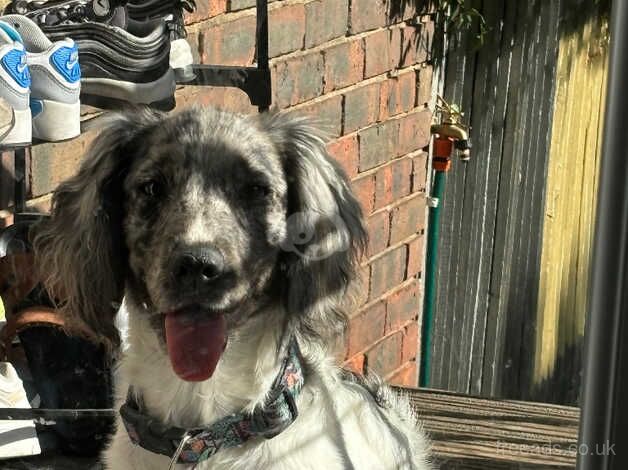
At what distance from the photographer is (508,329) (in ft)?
17.6

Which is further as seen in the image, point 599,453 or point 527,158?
point 527,158

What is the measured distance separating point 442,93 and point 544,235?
1.02 meters

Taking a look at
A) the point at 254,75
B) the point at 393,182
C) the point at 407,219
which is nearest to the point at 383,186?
the point at 393,182

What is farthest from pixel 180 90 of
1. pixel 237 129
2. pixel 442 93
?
pixel 442 93

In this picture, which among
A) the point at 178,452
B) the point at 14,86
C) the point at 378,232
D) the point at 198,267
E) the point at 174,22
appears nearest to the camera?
the point at 198,267

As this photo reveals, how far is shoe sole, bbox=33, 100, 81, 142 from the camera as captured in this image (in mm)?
2463

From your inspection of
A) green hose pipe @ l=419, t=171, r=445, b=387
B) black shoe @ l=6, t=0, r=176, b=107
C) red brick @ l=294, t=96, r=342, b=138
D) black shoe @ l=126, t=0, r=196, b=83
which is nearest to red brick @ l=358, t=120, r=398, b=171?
red brick @ l=294, t=96, r=342, b=138

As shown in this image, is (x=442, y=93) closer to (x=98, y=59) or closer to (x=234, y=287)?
(x=98, y=59)

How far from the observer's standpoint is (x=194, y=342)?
2.09 m

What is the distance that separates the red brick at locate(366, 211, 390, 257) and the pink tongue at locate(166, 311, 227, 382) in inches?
80.5

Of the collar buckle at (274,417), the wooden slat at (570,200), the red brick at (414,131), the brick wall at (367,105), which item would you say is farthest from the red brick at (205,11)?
the wooden slat at (570,200)

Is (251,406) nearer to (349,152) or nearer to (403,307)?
(349,152)

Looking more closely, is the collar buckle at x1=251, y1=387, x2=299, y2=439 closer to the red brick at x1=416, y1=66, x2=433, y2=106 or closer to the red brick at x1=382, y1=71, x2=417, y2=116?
the red brick at x1=382, y1=71, x2=417, y2=116

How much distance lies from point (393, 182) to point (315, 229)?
2067mm
